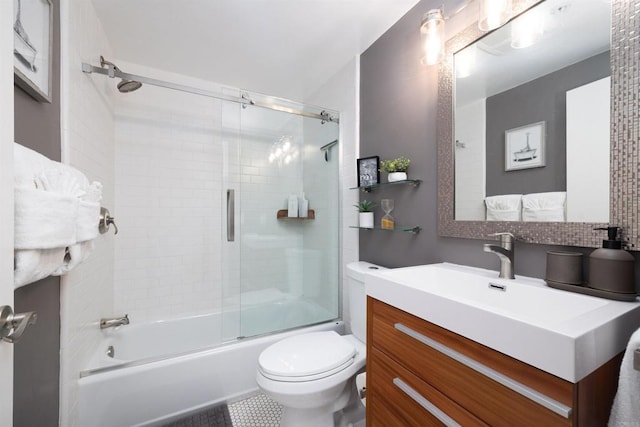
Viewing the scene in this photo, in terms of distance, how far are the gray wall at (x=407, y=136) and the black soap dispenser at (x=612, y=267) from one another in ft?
1.18

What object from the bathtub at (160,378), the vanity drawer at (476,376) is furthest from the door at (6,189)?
the bathtub at (160,378)

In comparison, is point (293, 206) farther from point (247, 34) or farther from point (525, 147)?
point (525, 147)

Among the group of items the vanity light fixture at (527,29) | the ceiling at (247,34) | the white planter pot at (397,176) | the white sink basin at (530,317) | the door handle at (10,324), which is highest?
the ceiling at (247,34)

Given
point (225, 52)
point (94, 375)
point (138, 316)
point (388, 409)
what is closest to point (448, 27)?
point (225, 52)

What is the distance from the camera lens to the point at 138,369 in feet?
4.69

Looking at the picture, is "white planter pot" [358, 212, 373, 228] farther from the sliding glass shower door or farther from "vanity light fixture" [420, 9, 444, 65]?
"vanity light fixture" [420, 9, 444, 65]

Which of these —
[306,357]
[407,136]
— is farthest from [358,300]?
[407,136]

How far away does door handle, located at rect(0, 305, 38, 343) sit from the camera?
1.57 feet

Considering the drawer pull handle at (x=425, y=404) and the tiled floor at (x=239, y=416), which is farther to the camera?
the tiled floor at (x=239, y=416)

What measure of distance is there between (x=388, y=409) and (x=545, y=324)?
66 cm

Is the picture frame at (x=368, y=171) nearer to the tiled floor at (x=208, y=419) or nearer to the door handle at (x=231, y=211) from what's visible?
the door handle at (x=231, y=211)

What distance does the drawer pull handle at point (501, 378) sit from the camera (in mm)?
520

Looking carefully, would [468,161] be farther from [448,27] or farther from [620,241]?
[448,27]

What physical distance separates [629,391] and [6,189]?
1.33 meters
